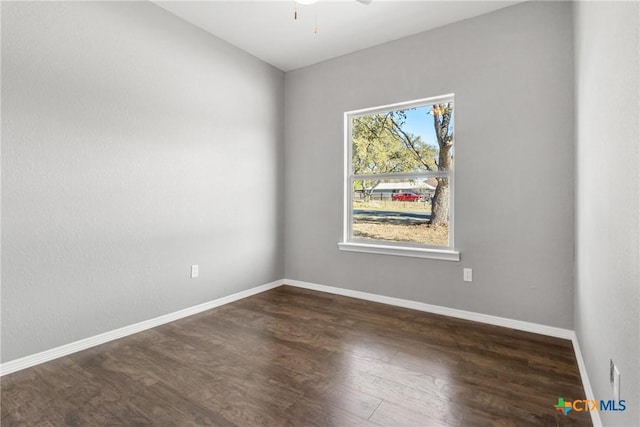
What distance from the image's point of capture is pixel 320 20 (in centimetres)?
296

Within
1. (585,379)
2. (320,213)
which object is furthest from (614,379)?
(320,213)

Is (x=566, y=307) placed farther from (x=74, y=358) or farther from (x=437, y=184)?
(x=74, y=358)

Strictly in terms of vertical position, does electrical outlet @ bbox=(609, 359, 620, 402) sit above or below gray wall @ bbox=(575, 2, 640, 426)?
below

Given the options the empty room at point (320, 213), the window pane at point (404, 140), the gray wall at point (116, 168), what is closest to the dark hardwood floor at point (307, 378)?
the empty room at point (320, 213)

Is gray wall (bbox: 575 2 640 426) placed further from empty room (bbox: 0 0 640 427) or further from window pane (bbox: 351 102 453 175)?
window pane (bbox: 351 102 453 175)

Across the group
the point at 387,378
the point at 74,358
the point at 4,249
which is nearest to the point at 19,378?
the point at 74,358

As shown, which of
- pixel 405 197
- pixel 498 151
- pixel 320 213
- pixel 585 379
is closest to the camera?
pixel 585 379

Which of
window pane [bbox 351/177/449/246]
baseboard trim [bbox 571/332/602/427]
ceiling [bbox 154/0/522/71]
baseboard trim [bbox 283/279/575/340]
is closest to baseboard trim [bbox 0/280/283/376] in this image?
baseboard trim [bbox 283/279/575/340]

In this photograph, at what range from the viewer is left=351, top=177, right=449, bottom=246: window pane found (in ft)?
10.4

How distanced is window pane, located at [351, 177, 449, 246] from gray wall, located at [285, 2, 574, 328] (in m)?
0.22

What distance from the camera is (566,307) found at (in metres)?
2.51

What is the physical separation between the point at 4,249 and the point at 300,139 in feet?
9.57

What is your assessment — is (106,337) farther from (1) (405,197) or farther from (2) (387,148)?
(2) (387,148)

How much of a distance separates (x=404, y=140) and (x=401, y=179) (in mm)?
420
